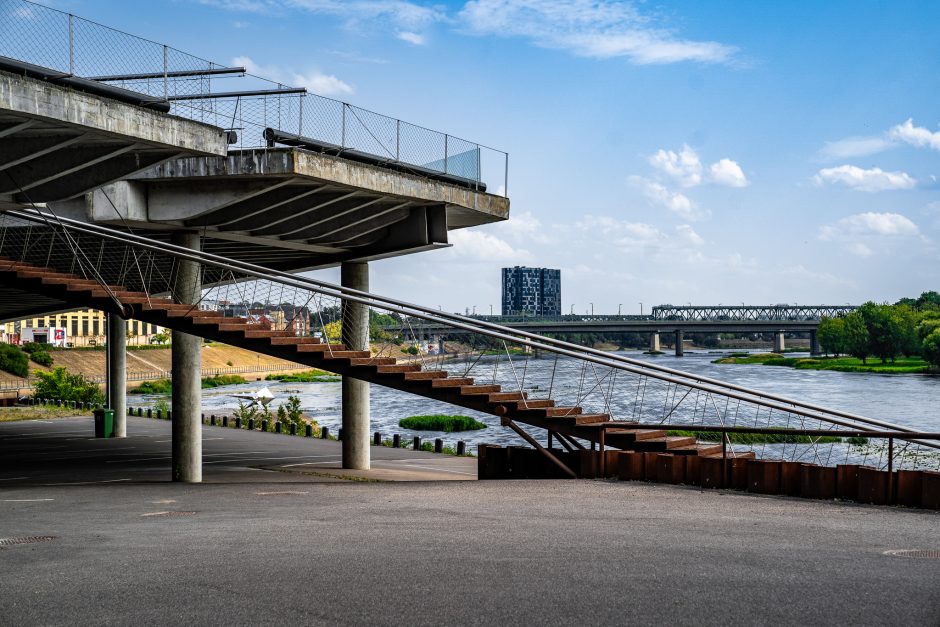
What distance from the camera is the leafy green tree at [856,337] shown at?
94312 mm

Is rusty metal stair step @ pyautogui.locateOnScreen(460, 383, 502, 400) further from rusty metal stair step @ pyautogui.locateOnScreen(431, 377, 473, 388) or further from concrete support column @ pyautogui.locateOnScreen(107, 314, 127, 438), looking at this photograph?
concrete support column @ pyautogui.locateOnScreen(107, 314, 127, 438)

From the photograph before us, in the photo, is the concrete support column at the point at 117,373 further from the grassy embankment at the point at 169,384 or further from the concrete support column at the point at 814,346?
the concrete support column at the point at 814,346

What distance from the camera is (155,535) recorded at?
10352 mm

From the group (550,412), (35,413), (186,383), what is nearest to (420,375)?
(550,412)

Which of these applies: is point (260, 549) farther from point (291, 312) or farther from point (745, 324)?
point (745, 324)

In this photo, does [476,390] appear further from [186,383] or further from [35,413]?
[35,413]

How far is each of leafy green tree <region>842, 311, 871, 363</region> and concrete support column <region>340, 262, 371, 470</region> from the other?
3164 inches

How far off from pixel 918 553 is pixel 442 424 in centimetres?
3932

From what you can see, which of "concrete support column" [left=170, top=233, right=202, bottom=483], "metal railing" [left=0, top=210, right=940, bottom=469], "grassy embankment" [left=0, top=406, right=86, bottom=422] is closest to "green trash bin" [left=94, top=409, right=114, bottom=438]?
"metal railing" [left=0, top=210, right=940, bottom=469]

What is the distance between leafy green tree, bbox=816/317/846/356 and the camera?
319 feet

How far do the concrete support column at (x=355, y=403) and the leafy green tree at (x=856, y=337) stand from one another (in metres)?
80.4

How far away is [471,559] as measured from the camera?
27.6ft

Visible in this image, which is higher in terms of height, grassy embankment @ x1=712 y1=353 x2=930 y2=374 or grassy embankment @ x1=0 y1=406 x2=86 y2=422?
grassy embankment @ x1=712 y1=353 x2=930 y2=374

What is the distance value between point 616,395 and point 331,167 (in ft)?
130
